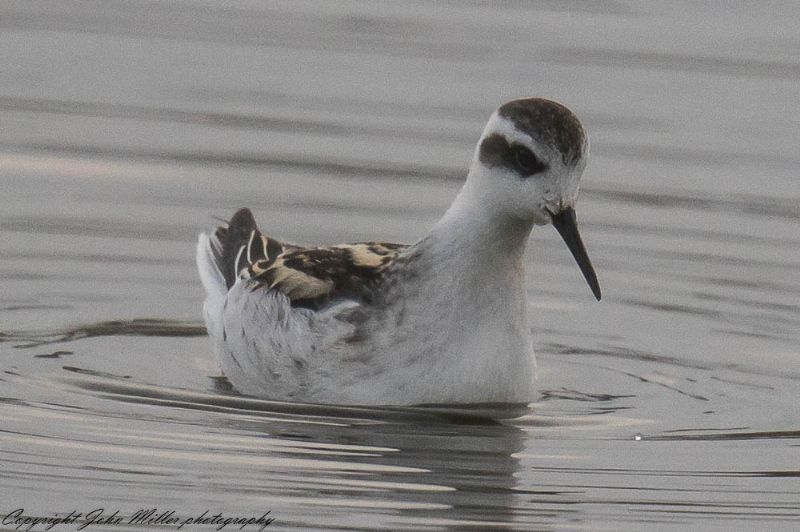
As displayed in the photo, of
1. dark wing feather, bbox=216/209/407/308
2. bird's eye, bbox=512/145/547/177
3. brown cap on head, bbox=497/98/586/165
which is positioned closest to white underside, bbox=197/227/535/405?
dark wing feather, bbox=216/209/407/308

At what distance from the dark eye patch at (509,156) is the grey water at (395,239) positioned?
1.35 m

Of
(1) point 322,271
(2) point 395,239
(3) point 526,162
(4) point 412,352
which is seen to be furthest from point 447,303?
(2) point 395,239

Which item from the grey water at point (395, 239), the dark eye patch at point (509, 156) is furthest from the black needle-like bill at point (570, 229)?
the grey water at point (395, 239)

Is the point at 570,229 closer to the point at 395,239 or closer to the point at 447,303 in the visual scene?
the point at 447,303

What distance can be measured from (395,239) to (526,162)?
3.85 metres

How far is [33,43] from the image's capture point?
1922cm

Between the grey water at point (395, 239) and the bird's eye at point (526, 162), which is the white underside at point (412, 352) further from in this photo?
the bird's eye at point (526, 162)

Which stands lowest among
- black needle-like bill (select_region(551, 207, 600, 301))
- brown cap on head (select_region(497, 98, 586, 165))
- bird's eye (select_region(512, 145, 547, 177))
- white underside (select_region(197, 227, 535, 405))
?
white underside (select_region(197, 227, 535, 405))

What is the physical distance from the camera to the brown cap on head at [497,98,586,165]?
1153 cm

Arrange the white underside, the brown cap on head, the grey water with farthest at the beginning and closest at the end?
the white underside
the brown cap on head
the grey water

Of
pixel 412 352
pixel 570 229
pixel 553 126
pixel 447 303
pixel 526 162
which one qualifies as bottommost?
pixel 412 352

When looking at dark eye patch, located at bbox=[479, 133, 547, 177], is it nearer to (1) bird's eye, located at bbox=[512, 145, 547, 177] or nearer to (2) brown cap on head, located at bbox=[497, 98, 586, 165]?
(1) bird's eye, located at bbox=[512, 145, 547, 177]

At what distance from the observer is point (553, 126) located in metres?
11.6

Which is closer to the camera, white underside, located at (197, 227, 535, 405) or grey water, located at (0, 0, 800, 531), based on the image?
grey water, located at (0, 0, 800, 531)
